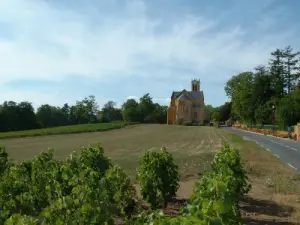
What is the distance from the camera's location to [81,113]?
140 m

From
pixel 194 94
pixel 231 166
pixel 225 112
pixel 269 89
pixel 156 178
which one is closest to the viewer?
pixel 156 178

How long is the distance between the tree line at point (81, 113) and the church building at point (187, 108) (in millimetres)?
5738

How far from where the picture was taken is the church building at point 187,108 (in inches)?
5182

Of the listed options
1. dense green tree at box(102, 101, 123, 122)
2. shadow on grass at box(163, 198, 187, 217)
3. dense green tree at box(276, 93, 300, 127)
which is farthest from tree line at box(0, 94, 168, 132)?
shadow on grass at box(163, 198, 187, 217)

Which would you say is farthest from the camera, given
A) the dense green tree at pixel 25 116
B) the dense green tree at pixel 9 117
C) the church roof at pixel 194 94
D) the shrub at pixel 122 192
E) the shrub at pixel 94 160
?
the church roof at pixel 194 94

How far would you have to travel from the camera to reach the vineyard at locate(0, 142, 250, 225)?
4289 millimetres

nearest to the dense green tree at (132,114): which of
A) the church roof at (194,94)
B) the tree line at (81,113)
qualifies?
the tree line at (81,113)

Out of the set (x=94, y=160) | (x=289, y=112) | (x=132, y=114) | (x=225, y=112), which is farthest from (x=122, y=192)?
(x=225, y=112)

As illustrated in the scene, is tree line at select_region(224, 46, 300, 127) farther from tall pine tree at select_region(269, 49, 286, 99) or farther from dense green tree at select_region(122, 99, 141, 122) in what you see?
dense green tree at select_region(122, 99, 141, 122)

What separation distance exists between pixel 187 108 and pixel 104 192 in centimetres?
12744

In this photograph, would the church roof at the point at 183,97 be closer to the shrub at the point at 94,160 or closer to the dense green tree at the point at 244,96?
the dense green tree at the point at 244,96

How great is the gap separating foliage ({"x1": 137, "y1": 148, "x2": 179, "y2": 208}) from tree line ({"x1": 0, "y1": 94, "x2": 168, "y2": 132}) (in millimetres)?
86562

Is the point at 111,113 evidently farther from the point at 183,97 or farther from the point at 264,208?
the point at 264,208

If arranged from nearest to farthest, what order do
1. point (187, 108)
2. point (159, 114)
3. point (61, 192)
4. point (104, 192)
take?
1. point (104, 192)
2. point (61, 192)
3. point (187, 108)
4. point (159, 114)
